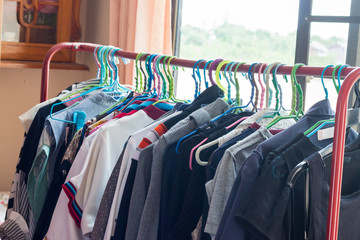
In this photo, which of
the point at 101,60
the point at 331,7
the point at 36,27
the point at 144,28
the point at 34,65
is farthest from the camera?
the point at 36,27

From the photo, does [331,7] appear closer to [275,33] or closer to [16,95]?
[275,33]

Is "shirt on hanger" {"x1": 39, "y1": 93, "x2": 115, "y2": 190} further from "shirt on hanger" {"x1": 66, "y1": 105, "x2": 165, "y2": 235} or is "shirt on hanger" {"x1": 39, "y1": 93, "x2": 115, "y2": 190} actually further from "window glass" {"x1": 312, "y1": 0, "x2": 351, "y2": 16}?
"window glass" {"x1": 312, "y1": 0, "x2": 351, "y2": 16}

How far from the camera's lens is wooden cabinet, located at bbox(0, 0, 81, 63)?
9.39 feet

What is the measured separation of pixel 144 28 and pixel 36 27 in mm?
827

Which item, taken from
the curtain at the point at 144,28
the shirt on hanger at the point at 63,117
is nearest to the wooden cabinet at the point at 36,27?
the curtain at the point at 144,28

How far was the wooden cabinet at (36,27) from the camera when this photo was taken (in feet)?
9.39

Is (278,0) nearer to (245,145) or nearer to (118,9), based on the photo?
(118,9)

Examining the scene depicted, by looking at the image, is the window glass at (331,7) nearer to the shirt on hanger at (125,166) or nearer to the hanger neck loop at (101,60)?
the hanger neck loop at (101,60)

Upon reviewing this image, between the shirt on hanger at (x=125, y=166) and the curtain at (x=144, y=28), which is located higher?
the curtain at (x=144, y=28)

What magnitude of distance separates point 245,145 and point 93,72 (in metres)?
2.11

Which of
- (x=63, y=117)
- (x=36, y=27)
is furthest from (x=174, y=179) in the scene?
(x=36, y=27)

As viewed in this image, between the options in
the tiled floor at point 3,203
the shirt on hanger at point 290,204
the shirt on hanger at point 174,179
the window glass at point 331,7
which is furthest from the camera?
the tiled floor at point 3,203

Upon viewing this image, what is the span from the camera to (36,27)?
9.61 ft

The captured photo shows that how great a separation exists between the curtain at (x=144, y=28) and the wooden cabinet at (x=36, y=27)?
22.9 inches
